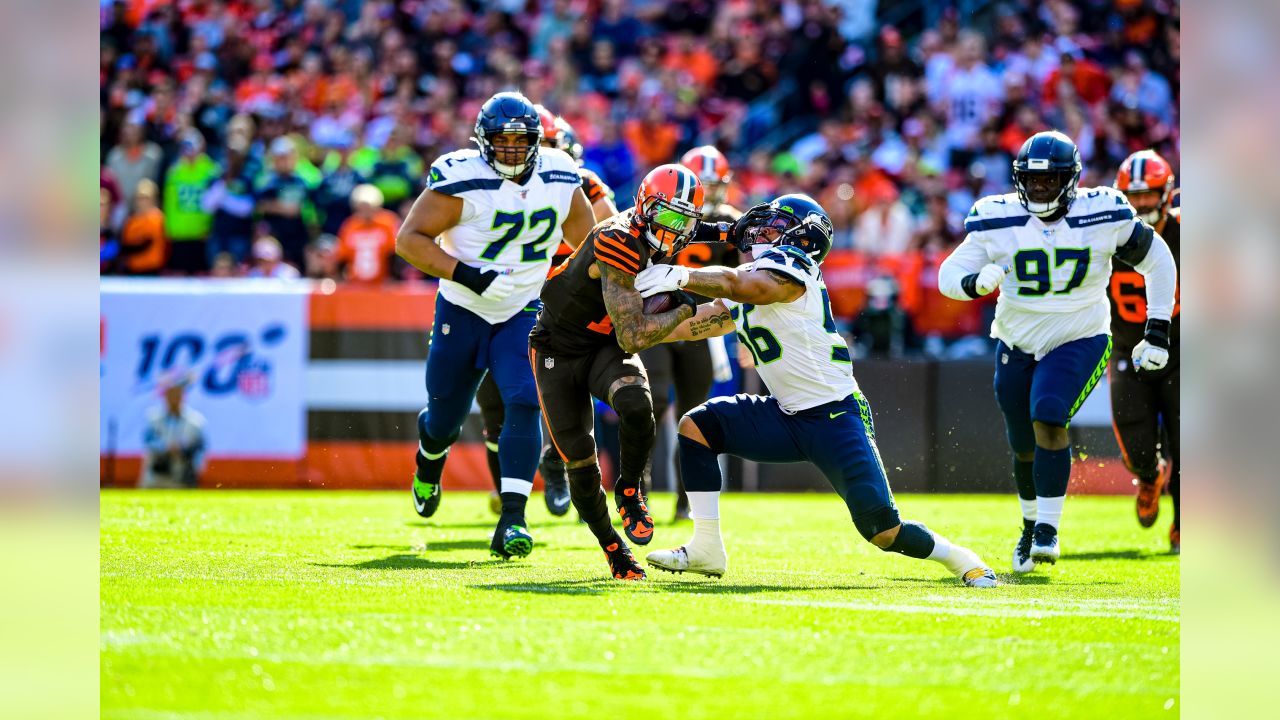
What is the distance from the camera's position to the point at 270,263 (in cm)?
1359

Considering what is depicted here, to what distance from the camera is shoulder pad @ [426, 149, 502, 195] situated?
25.7 ft

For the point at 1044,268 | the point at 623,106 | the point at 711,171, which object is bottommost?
the point at 1044,268

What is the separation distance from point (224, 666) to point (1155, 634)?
10.4ft

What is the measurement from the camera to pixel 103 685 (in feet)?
14.1

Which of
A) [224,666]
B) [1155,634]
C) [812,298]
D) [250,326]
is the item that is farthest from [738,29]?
[224,666]

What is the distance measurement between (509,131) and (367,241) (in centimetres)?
617

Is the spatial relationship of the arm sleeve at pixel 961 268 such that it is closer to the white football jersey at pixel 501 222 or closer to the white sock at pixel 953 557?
A: the white sock at pixel 953 557

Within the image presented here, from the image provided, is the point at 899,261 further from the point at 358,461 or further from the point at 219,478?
the point at 219,478

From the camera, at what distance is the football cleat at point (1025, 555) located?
Result: 7515 millimetres

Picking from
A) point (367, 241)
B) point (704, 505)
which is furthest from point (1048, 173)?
point (367, 241)

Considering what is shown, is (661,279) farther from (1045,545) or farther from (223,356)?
(223,356)

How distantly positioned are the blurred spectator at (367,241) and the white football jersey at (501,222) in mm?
5581

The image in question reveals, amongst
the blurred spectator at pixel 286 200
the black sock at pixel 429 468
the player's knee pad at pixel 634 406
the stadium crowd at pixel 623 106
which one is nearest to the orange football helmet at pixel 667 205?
the player's knee pad at pixel 634 406

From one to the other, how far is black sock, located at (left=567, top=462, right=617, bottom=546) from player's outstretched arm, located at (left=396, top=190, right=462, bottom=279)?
1.41m
